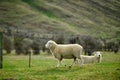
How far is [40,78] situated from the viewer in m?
19.8

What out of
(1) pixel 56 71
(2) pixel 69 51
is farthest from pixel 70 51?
(1) pixel 56 71

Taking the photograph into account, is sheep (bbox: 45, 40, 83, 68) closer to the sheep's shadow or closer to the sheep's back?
the sheep's back

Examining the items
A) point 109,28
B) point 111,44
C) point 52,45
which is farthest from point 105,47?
point 109,28

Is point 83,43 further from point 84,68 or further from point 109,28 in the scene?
point 109,28

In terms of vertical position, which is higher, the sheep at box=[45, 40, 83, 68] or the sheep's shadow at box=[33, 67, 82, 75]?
the sheep at box=[45, 40, 83, 68]

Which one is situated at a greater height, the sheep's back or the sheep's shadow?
the sheep's back

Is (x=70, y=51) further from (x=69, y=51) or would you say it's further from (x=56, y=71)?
(x=56, y=71)

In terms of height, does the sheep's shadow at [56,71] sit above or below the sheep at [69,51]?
below

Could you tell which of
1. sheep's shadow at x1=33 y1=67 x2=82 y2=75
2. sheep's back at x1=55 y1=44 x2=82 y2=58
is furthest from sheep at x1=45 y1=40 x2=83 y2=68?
sheep's shadow at x1=33 y1=67 x2=82 y2=75

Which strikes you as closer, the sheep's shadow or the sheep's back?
the sheep's shadow

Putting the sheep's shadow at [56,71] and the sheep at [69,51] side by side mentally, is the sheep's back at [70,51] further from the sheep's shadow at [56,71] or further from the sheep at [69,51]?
the sheep's shadow at [56,71]

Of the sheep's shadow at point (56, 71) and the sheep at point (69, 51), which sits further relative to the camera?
the sheep at point (69, 51)

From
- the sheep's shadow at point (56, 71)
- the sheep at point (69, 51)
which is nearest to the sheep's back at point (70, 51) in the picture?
the sheep at point (69, 51)

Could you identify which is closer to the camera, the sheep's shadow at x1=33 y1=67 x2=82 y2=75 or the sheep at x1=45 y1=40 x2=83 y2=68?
the sheep's shadow at x1=33 y1=67 x2=82 y2=75
